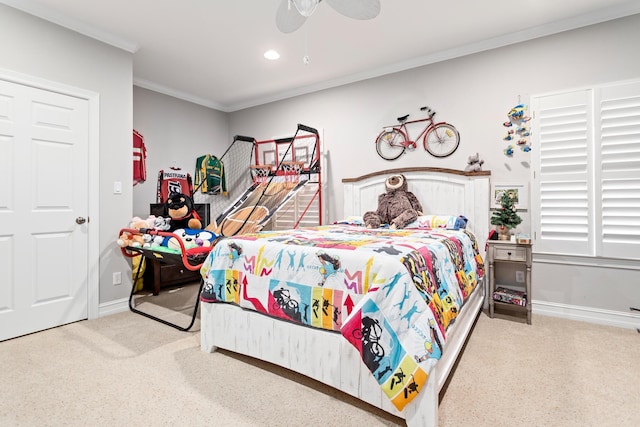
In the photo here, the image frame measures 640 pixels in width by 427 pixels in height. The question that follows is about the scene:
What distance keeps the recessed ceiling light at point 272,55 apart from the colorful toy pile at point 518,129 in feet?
8.38

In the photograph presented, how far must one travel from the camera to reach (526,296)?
2.89 meters

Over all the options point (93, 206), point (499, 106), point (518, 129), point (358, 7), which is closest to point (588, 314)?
point (518, 129)

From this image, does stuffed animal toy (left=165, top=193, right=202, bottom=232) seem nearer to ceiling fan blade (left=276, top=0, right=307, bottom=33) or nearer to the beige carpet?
the beige carpet

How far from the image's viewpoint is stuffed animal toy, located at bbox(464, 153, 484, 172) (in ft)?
11.0

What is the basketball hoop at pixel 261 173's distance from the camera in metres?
4.83

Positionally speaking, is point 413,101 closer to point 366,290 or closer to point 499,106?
point 499,106

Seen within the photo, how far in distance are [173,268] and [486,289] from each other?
3.68m

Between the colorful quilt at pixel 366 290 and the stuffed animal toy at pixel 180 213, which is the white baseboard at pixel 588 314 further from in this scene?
the stuffed animal toy at pixel 180 213

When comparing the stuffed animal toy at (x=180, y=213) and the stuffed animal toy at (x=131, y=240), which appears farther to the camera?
the stuffed animal toy at (x=180, y=213)

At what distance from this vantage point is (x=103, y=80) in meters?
3.13

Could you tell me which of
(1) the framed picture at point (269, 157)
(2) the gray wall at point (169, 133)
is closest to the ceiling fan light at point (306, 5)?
(1) the framed picture at point (269, 157)

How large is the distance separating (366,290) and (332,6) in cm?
157

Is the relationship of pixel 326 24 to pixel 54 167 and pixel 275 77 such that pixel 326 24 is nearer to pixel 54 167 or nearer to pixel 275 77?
pixel 275 77

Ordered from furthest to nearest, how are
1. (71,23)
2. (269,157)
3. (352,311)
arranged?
(269,157), (71,23), (352,311)
